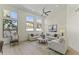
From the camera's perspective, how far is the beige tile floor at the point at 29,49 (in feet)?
6.40

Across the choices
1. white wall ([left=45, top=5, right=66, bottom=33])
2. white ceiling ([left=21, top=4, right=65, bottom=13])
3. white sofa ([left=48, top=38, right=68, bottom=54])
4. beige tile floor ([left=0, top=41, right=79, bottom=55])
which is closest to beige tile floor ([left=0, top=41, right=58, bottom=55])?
beige tile floor ([left=0, top=41, right=79, bottom=55])

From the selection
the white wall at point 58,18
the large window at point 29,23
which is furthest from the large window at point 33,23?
the white wall at point 58,18

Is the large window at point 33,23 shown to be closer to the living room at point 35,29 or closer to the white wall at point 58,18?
the living room at point 35,29

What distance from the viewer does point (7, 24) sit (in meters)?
1.96

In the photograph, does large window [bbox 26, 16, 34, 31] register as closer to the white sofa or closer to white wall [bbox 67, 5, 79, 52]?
the white sofa

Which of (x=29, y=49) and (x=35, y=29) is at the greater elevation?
(x=35, y=29)

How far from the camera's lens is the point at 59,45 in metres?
2.04

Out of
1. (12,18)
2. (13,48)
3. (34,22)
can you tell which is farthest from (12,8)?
(13,48)

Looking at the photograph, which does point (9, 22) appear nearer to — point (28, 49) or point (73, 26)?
point (28, 49)

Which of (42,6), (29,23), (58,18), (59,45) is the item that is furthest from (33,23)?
(59,45)

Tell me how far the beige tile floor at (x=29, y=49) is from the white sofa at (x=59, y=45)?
0.30 feet

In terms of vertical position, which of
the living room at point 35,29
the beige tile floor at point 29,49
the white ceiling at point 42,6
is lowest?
the beige tile floor at point 29,49

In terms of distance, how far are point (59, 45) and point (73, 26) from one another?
0.53 m
